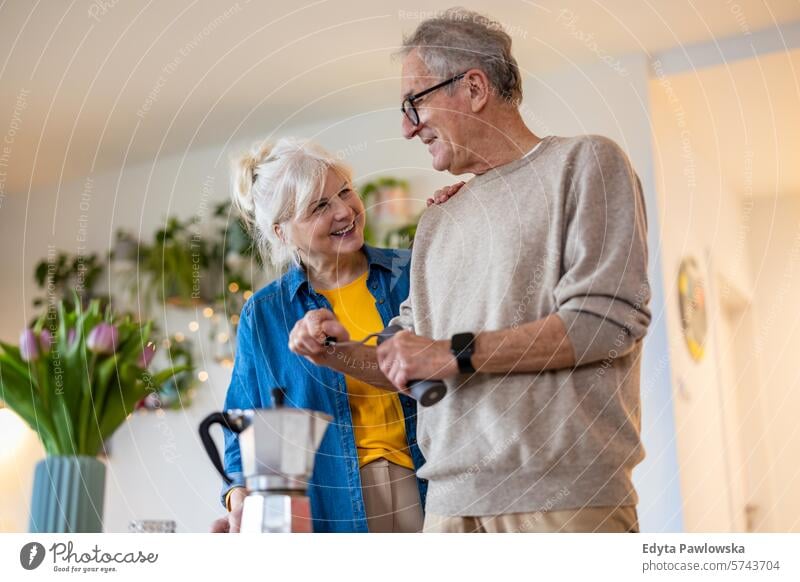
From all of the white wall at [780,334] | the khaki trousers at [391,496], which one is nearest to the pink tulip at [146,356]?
the khaki trousers at [391,496]

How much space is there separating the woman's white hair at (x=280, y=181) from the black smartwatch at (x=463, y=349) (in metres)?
0.35

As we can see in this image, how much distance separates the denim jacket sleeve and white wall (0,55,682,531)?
283 millimetres

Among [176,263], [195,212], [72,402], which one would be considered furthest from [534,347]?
[176,263]

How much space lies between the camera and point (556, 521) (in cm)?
87

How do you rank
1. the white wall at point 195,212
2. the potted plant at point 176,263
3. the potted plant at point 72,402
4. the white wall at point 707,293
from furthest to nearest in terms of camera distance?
the potted plant at point 176,263
the white wall at point 707,293
the white wall at point 195,212
the potted plant at point 72,402

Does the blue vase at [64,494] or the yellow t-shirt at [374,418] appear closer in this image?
the yellow t-shirt at [374,418]

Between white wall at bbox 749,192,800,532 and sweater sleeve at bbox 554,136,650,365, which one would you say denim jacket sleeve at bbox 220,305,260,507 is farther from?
white wall at bbox 749,192,800,532

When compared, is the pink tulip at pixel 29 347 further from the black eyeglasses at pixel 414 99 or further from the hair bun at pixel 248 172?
the black eyeglasses at pixel 414 99

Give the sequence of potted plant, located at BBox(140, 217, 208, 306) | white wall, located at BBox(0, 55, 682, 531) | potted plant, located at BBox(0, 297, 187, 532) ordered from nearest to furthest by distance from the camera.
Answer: potted plant, located at BBox(0, 297, 187, 532) < white wall, located at BBox(0, 55, 682, 531) < potted plant, located at BBox(140, 217, 208, 306)

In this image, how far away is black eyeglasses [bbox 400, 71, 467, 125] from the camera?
39.8 inches

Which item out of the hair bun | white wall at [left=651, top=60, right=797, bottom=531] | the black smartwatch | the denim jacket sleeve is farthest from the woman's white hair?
white wall at [left=651, top=60, right=797, bottom=531]

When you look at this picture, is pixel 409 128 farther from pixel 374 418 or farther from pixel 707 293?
pixel 707 293

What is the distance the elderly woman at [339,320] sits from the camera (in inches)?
42.6

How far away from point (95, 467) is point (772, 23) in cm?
125
